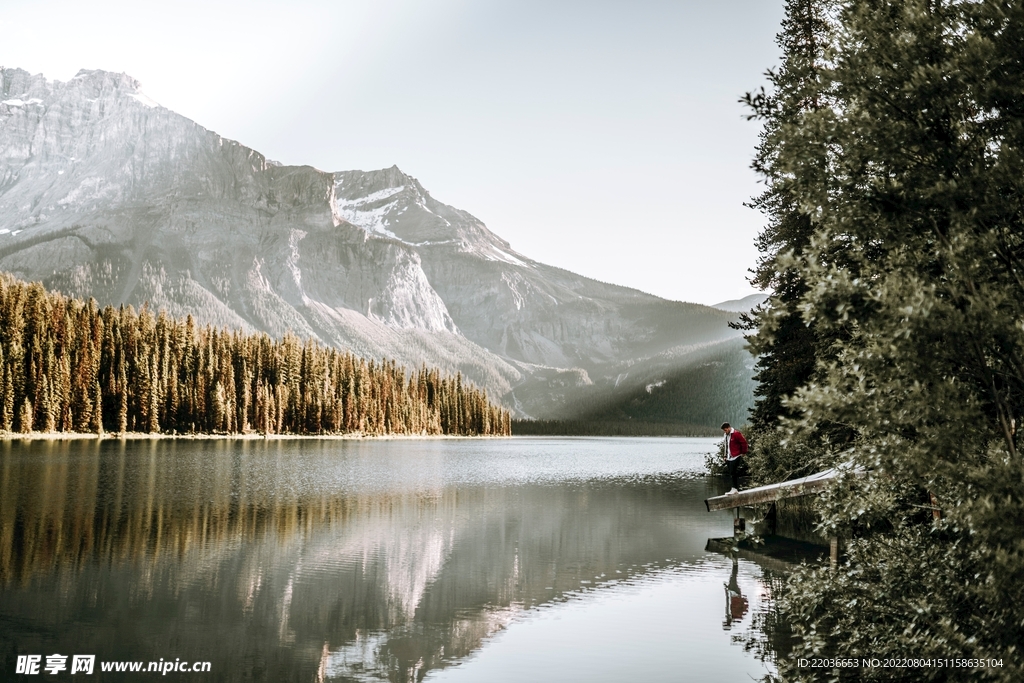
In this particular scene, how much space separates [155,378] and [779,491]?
11716cm

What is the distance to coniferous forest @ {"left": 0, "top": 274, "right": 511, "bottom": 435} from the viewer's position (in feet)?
349

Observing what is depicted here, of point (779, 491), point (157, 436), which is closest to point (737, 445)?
point (779, 491)

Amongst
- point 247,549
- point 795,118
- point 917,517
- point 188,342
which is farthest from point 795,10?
point 188,342

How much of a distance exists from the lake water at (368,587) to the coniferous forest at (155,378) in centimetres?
7066

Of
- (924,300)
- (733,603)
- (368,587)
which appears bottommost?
(733,603)

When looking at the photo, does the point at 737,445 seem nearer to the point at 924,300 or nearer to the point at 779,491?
the point at 779,491

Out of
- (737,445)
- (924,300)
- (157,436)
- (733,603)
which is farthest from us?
(157,436)

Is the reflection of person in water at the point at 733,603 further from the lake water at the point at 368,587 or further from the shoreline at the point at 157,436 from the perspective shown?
the shoreline at the point at 157,436

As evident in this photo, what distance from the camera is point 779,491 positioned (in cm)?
2255

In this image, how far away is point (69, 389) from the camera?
10931 centimetres

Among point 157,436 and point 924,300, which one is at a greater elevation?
point 924,300

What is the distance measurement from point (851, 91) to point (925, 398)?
456 centimetres

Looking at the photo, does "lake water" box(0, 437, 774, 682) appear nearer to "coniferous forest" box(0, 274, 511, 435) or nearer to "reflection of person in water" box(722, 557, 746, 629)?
"reflection of person in water" box(722, 557, 746, 629)

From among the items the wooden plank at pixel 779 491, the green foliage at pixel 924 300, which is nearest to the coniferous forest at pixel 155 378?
the wooden plank at pixel 779 491
